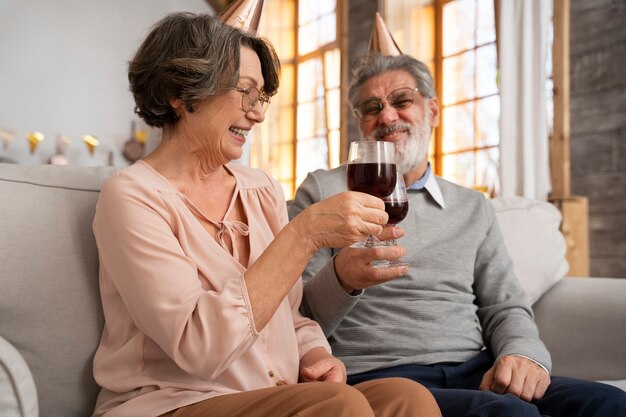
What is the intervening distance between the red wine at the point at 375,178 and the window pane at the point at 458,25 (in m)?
3.84

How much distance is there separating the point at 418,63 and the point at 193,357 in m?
1.24

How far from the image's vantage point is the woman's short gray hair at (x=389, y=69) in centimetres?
188

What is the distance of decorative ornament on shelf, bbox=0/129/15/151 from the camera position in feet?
17.1

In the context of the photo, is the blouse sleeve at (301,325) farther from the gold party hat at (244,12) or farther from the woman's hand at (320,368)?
the gold party hat at (244,12)

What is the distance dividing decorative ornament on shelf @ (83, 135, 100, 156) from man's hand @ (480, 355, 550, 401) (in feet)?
16.3

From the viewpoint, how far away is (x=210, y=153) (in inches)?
49.1

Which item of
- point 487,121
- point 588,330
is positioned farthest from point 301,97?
point 588,330

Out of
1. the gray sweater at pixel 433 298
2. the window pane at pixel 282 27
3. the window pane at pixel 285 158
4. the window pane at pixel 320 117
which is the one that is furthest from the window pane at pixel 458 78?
the gray sweater at pixel 433 298

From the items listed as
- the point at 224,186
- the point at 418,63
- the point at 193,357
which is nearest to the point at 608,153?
the point at 418,63

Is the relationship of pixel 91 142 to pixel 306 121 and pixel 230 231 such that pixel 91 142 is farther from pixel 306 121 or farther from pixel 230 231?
pixel 230 231

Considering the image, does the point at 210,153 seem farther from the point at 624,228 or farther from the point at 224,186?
the point at 624,228

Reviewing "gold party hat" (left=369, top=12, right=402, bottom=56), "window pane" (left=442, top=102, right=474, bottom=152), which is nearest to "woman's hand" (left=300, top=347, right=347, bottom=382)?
"gold party hat" (left=369, top=12, right=402, bottom=56)

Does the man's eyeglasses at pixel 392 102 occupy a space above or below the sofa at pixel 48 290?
above

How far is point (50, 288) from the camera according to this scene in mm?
1214
